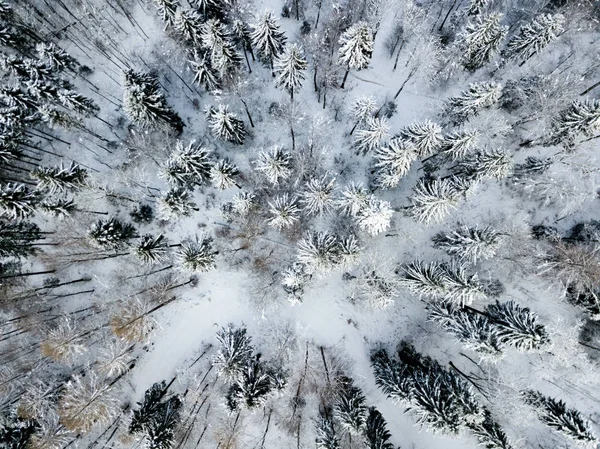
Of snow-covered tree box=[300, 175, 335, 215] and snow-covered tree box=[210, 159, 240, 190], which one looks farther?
snow-covered tree box=[300, 175, 335, 215]

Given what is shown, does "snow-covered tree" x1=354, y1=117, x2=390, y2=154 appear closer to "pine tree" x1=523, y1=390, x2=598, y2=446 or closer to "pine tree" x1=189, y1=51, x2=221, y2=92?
"pine tree" x1=189, y1=51, x2=221, y2=92

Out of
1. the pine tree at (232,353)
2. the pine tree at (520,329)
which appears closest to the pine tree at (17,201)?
the pine tree at (232,353)

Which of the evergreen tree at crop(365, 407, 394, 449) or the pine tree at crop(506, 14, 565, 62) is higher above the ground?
the pine tree at crop(506, 14, 565, 62)

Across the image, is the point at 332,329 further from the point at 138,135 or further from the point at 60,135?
the point at 60,135

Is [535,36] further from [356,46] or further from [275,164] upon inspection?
[275,164]

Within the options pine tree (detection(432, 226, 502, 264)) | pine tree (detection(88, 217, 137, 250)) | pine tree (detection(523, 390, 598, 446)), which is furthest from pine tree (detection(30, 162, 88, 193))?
pine tree (detection(523, 390, 598, 446))

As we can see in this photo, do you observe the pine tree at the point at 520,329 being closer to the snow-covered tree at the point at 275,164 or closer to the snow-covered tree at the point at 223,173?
the snow-covered tree at the point at 275,164

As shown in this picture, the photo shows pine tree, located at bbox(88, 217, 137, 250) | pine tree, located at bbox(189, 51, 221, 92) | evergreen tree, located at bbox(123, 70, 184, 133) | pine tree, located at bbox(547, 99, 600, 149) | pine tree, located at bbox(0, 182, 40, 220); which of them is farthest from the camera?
pine tree, located at bbox(189, 51, 221, 92)
